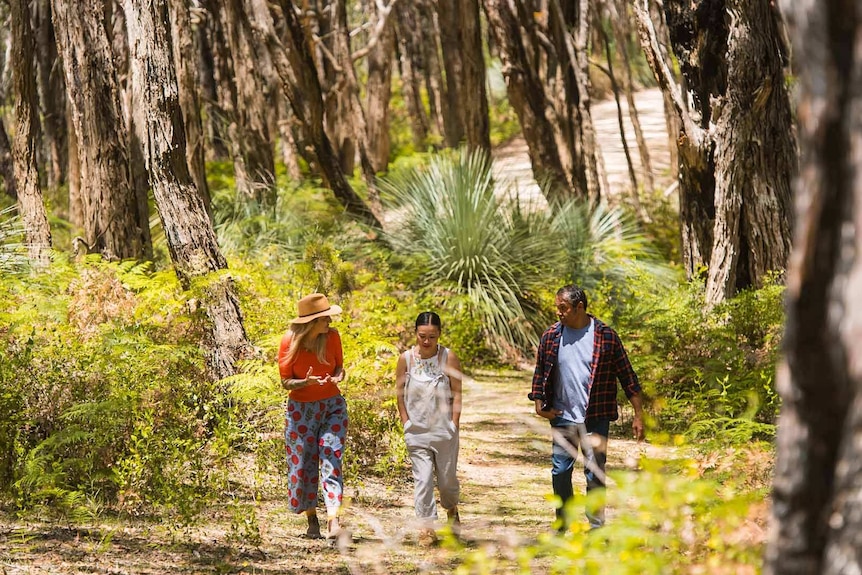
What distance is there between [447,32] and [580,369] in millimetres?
14688

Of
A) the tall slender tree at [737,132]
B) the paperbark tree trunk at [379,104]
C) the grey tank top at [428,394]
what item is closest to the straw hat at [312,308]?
the grey tank top at [428,394]

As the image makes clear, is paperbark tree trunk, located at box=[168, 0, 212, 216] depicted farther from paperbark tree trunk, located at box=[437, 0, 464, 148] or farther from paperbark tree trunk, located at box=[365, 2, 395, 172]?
paperbark tree trunk, located at box=[365, 2, 395, 172]

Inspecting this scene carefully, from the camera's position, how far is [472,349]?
44.2ft

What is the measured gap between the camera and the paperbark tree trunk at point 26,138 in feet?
43.5

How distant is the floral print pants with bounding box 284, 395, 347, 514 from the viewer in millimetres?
6750

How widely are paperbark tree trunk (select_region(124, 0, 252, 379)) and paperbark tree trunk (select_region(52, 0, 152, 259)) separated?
2650 mm

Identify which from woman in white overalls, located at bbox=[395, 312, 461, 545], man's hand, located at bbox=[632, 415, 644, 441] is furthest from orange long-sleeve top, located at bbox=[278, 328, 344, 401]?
man's hand, located at bbox=[632, 415, 644, 441]

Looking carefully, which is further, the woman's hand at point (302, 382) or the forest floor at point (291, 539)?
the woman's hand at point (302, 382)

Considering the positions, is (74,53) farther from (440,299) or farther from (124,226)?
(440,299)

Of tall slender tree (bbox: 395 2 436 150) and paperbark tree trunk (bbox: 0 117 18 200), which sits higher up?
tall slender tree (bbox: 395 2 436 150)

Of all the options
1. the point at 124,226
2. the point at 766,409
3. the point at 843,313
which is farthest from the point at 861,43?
the point at 124,226

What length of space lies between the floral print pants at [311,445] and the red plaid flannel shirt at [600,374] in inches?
50.2

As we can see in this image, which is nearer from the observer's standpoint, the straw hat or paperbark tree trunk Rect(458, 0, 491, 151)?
the straw hat

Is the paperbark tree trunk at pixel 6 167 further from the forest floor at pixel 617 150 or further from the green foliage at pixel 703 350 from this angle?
the green foliage at pixel 703 350
